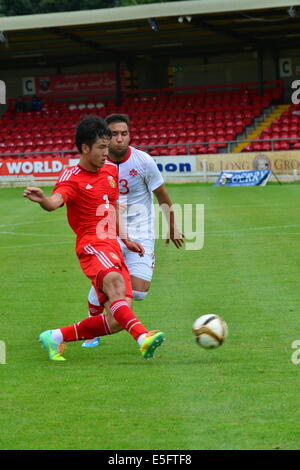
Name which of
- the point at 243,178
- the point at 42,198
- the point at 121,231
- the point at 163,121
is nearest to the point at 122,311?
the point at 121,231

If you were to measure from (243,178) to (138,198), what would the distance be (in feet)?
81.8

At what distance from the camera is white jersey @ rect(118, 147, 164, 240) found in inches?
366

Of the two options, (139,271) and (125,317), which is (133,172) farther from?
(125,317)

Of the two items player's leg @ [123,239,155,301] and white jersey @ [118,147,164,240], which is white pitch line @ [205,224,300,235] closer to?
white jersey @ [118,147,164,240]

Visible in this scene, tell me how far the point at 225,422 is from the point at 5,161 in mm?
34918

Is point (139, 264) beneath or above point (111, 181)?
beneath

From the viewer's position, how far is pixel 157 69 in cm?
5169

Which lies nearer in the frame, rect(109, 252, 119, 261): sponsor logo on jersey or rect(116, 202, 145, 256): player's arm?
rect(109, 252, 119, 261): sponsor logo on jersey

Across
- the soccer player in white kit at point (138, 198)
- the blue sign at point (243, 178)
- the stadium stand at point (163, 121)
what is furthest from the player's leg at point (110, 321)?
the stadium stand at point (163, 121)

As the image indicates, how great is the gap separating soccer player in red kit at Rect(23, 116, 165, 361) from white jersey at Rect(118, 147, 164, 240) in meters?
1.15

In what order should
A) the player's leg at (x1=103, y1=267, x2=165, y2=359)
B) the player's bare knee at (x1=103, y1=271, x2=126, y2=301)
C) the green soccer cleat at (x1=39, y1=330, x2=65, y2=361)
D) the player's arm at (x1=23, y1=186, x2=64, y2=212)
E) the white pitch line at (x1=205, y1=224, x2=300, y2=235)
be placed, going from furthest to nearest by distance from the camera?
the white pitch line at (x1=205, y1=224, x2=300, y2=235), the green soccer cleat at (x1=39, y1=330, x2=65, y2=361), the player's bare knee at (x1=103, y1=271, x2=126, y2=301), the player's leg at (x1=103, y1=267, x2=165, y2=359), the player's arm at (x1=23, y1=186, x2=64, y2=212)

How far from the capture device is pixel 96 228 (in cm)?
801

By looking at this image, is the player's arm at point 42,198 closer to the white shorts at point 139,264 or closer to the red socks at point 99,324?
the red socks at point 99,324

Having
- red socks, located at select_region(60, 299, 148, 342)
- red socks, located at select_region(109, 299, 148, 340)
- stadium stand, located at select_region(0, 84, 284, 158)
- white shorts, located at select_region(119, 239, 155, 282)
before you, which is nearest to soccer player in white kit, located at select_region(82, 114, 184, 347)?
white shorts, located at select_region(119, 239, 155, 282)
